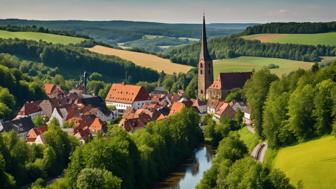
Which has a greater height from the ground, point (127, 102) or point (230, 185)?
point (230, 185)

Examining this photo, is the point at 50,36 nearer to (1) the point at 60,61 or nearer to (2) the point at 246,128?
(1) the point at 60,61

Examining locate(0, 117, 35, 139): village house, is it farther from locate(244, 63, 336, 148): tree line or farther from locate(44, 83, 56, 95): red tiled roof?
locate(44, 83, 56, 95): red tiled roof

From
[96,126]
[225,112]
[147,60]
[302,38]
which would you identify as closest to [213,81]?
[225,112]

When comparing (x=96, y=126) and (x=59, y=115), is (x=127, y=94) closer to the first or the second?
(x=59, y=115)

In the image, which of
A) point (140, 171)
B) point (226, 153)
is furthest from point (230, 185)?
point (140, 171)

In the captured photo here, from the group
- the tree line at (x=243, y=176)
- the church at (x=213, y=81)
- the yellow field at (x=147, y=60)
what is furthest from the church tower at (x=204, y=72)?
the tree line at (x=243, y=176)
